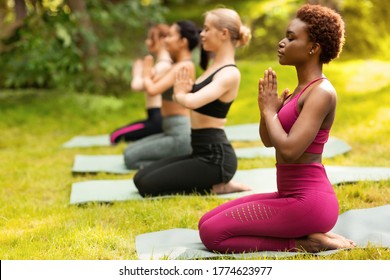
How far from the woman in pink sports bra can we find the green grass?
0.18m

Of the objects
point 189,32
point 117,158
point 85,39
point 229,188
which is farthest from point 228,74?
point 85,39

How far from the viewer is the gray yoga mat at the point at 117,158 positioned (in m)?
5.45

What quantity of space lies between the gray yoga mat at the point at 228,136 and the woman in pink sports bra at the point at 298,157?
3.57 meters

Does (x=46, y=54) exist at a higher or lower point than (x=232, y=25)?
lower

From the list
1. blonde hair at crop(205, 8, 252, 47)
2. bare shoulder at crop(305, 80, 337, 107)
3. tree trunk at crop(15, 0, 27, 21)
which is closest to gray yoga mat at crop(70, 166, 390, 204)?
blonde hair at crop(205, 8, 252, 47)

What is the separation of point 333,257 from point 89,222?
1.51m

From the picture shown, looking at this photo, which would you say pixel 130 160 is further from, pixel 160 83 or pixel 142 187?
pixel 142 187

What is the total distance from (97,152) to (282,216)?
3.82 meters

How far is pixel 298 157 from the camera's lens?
2836mm

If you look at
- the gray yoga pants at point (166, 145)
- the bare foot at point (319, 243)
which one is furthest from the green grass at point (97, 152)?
the gray yoga pants at point (166, 145)
